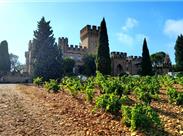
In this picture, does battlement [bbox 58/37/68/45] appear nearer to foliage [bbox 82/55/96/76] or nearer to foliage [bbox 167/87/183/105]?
foliage [bbox 82/55/96/76]

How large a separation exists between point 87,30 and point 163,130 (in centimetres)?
6365

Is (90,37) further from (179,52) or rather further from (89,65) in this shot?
(179,52)

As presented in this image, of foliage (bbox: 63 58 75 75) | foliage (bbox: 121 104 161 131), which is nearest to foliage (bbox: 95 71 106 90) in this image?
foliage (bbox: 121 104 161 131)

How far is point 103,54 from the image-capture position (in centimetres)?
4109

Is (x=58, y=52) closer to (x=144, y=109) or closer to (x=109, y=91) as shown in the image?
(x=109, y=91)

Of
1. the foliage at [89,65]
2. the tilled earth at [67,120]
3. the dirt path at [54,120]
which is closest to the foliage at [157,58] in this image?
the foliage at [89,65]

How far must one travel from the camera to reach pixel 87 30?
71.8 metres

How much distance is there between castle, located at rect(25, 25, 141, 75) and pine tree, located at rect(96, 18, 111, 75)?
25304mm

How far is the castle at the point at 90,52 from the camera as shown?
223ft

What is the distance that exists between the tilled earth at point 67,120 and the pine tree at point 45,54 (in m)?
25.3

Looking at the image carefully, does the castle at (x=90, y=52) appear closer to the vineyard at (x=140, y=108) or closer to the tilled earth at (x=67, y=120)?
the vineyard at (x=140, y=108)

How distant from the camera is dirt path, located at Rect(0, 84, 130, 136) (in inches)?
347

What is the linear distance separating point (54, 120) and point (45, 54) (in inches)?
1152


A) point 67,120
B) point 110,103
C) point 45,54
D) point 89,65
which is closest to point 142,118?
point 110,103
